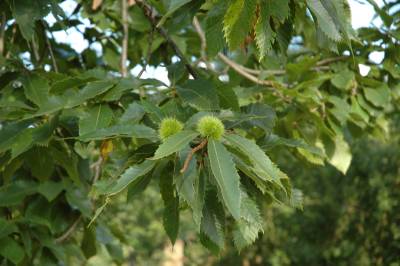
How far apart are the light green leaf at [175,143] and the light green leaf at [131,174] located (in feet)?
0.24

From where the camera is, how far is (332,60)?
257 cm

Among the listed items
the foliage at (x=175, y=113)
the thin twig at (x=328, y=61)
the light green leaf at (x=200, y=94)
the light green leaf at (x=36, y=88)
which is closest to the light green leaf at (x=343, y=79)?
the foliage at (x=175, y=113)

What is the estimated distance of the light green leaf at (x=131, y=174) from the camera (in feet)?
3.79

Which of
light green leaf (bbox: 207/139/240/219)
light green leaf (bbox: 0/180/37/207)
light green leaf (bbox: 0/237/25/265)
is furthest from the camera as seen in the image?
light green leaf (bbox: 0/180/37/207)

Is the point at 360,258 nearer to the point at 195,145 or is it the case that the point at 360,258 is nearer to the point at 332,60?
the point at 332,60

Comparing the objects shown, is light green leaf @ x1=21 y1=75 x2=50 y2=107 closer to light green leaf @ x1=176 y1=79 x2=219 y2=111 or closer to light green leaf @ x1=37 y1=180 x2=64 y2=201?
light green leaf @ x1=37 y1=180 x2=64 y2=201

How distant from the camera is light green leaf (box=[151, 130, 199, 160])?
3.60ft

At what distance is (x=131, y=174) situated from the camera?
3.84 feet

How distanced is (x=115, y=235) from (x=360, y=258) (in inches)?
320

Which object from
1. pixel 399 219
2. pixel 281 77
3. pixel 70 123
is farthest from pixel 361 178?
pixel 70 123

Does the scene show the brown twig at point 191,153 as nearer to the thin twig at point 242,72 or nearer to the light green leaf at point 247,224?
the light green leaf at point 247,224

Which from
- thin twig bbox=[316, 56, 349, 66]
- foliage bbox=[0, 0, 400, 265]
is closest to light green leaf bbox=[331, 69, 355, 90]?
foliage bbox=[0, 0, 400, 265]

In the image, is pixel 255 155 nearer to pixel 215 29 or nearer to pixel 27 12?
pixel 215 29

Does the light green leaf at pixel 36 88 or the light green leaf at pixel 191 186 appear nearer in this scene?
the light green leaf at pixel 191 186
